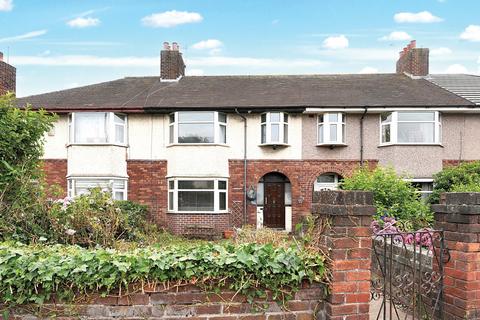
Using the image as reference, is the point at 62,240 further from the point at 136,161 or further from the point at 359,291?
the point at 136,161

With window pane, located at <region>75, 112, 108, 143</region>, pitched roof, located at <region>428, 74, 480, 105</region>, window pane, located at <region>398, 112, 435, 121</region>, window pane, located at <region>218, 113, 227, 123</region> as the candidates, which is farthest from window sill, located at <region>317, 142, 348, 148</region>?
window pane, located at <region>75, 112, 108, 143</region>

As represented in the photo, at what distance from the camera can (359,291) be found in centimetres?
Answer: 315

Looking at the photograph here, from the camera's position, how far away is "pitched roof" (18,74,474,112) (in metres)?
16.2

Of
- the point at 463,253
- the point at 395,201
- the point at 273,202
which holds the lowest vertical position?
the point at 273,202

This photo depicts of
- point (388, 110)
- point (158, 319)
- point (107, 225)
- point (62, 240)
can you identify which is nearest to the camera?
point (158, 319)

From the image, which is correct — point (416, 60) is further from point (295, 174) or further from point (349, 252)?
point (349, 252)

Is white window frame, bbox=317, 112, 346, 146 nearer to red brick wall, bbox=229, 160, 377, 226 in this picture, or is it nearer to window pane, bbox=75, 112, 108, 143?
red brick wall, bbox=229, 160, 377, 226

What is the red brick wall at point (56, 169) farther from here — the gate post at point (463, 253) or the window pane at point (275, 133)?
the gate post at point (463, 253)

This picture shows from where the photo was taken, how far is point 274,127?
16328mm

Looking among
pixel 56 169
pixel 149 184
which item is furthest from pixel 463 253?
pixel 56 169

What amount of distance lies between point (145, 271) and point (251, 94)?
1507 centimetres

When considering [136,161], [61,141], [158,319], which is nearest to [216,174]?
[136,161]

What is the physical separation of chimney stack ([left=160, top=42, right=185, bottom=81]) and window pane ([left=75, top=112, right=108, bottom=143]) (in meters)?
4.55

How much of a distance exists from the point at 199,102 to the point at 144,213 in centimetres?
512
